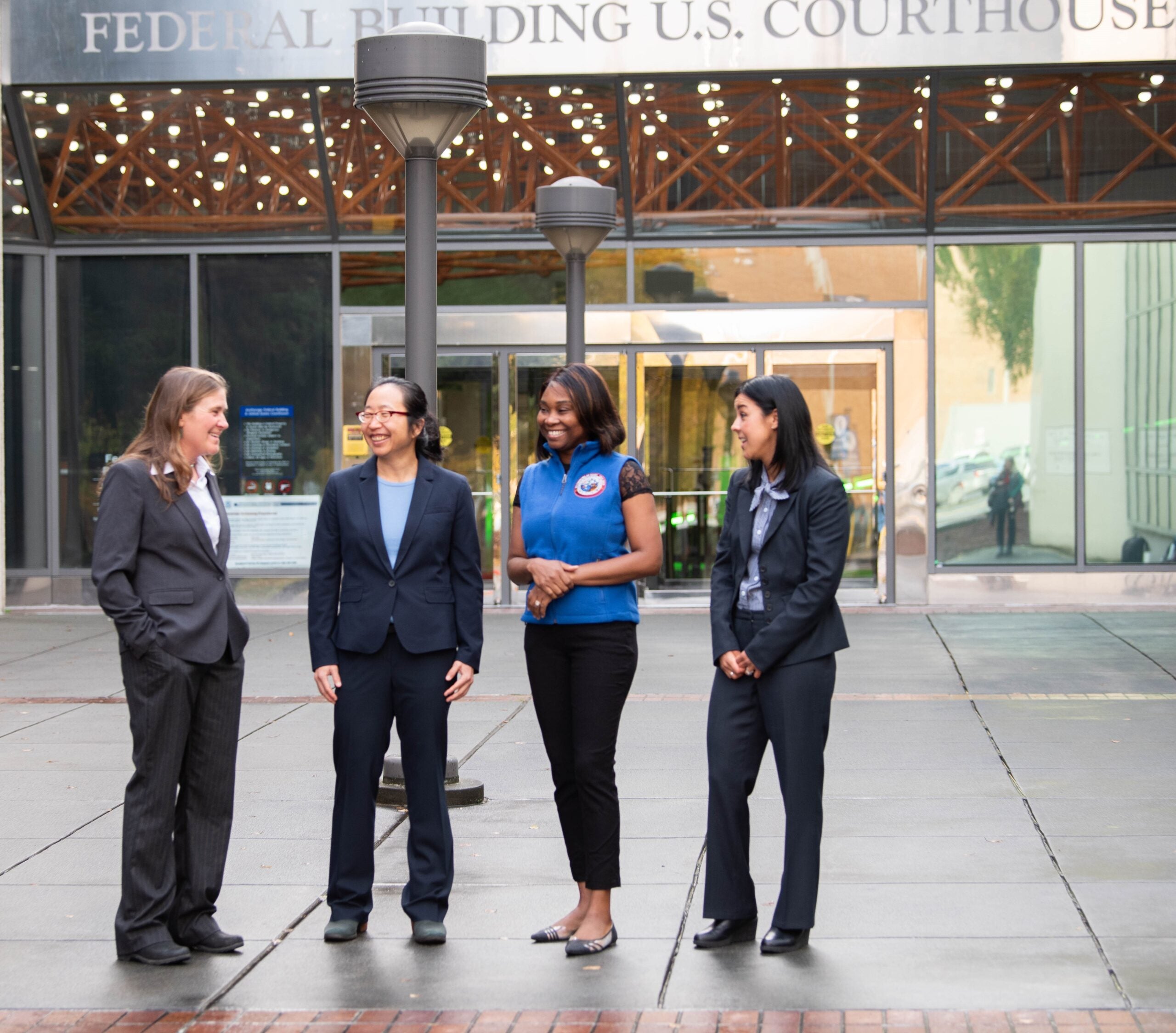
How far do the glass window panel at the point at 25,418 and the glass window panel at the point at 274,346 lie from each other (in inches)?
67.3

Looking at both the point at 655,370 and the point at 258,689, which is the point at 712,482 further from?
the point at 258,689

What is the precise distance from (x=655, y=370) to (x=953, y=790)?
9.33 meters

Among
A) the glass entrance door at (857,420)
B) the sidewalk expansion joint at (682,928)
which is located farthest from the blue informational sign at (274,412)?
the sidewalk expansion joint at (682,928)

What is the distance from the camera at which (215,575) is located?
5.15 metres

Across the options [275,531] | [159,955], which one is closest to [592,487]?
[159,955]

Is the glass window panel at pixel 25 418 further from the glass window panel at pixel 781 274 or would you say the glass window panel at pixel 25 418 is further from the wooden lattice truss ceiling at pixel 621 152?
the glass window panel at pixel 781 274

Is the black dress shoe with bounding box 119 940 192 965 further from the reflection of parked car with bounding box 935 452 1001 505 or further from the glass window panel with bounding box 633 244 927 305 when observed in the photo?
the reflection of parked car with bounding box 935 452 1001 505

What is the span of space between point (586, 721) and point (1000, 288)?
38.8 ft

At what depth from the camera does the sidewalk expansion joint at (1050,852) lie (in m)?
4.62

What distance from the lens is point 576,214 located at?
11.6 metres

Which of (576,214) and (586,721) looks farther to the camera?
(576,214)

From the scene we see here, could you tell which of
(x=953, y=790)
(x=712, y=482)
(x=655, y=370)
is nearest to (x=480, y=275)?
(x=655, y=370)

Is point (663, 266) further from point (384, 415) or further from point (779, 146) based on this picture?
point (384, 415)

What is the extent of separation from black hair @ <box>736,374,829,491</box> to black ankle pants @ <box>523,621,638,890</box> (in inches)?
27.5
